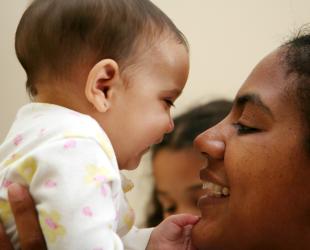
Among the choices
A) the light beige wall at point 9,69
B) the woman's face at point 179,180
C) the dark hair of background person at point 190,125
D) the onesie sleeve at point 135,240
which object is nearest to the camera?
the onesie sleeve at point 135,240

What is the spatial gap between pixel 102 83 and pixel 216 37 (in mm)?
1361

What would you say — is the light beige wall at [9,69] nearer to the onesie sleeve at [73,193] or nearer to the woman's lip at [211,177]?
the woman's lip at [211,177]

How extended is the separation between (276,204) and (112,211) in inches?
12.0

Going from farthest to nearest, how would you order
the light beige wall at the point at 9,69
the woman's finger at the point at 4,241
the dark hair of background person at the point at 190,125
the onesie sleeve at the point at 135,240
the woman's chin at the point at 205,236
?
the light beige wall at the point at 9,69 < the dark hair of background person at the point at 190,125 < the onesie sleeve at the point at 135,240 < the woman's chin at the point at 205,236 < the woman's finger at the point at 4,241

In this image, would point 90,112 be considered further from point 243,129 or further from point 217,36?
point 217,36

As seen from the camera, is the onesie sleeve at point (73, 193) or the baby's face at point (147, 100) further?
the baby's face at point (147, 100)

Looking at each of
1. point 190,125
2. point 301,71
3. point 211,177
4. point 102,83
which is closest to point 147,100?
point 102,83

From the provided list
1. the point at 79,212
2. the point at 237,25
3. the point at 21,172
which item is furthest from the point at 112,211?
the point at 237,25

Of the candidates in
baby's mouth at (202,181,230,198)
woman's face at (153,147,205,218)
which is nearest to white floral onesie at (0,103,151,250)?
baby's mouth at (202,181,230,198)

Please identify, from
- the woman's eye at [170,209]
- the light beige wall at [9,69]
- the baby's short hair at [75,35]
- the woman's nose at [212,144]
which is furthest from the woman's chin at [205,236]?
the light beige wall at [9,69]

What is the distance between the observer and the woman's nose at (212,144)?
0.99 meters

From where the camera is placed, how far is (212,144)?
100 cm

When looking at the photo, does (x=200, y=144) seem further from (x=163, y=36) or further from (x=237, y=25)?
(x=237, y=25)

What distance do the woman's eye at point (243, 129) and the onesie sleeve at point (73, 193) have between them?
0.99ft
